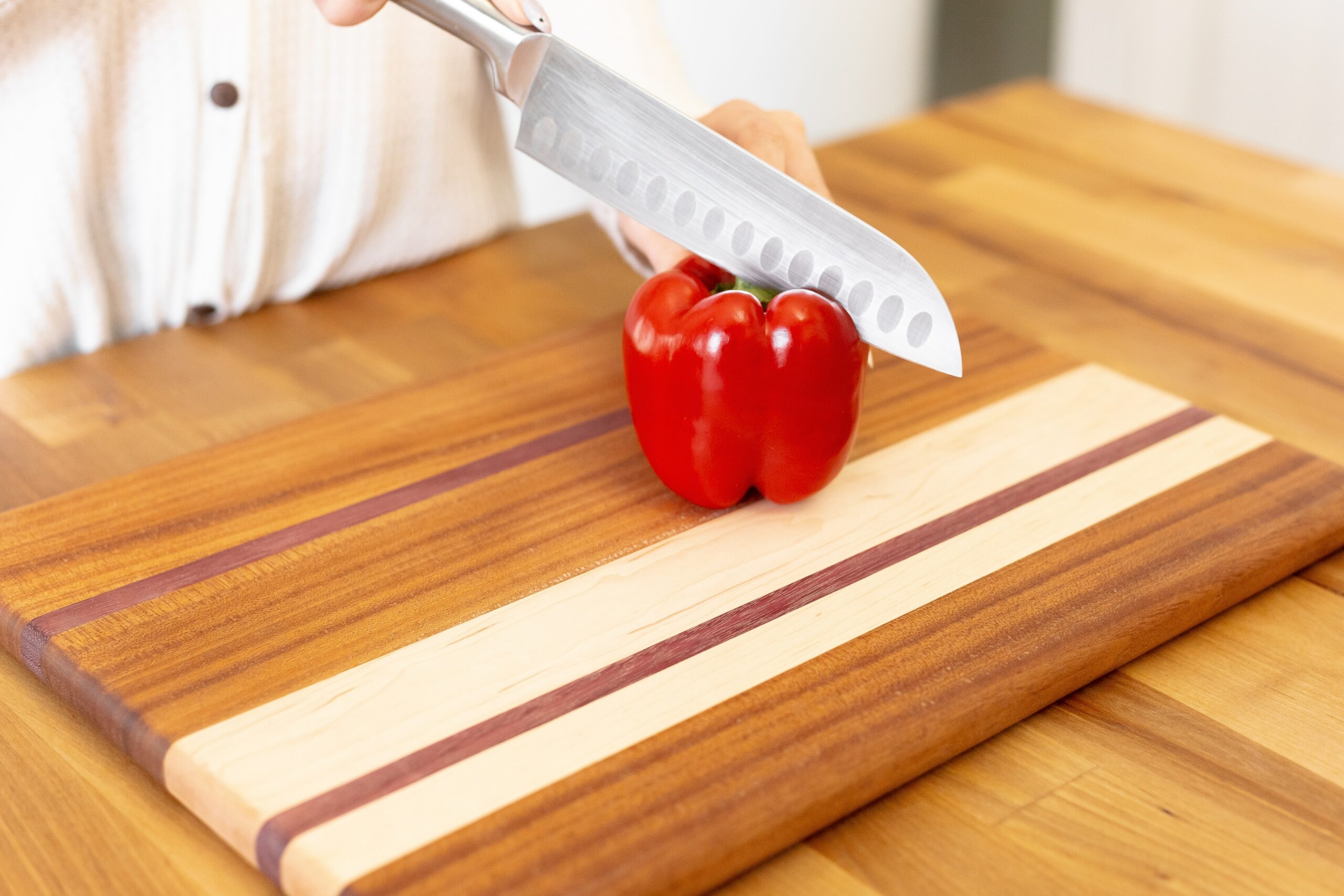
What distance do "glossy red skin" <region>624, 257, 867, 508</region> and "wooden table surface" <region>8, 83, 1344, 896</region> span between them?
0.71ft

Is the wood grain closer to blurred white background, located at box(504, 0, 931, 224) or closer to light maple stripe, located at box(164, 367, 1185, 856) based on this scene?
light maple stripe, located at box(164, 367, 1185, 856)

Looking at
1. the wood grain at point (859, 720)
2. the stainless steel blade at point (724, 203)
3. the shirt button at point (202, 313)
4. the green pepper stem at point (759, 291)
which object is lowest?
the wood grain at point (859, 720)

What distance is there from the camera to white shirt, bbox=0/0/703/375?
1.06 m

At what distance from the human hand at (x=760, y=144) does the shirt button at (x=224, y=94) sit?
1.13ft

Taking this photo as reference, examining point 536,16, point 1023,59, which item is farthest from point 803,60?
point 536,16

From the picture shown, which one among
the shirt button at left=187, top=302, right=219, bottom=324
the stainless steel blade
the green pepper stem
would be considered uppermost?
the stainless steel blade

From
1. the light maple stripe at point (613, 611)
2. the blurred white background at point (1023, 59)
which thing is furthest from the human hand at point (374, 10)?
the blurred white background at point (1023, 59)

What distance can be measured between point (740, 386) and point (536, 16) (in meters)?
0.26

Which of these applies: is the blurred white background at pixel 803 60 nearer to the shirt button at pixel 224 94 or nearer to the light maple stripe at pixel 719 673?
the shirt button at pixel 224 94

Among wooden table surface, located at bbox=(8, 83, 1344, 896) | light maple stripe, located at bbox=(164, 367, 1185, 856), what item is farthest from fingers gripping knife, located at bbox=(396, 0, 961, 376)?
wooden table surface, located at bbox=(8, 83, 1344, 896)

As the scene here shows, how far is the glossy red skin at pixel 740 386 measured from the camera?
80cm

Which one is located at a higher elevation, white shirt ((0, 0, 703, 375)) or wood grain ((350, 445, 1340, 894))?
white shirt ((0, 0, 703, 375))

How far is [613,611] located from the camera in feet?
2.53

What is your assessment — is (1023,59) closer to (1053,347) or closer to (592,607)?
(1053,347)
